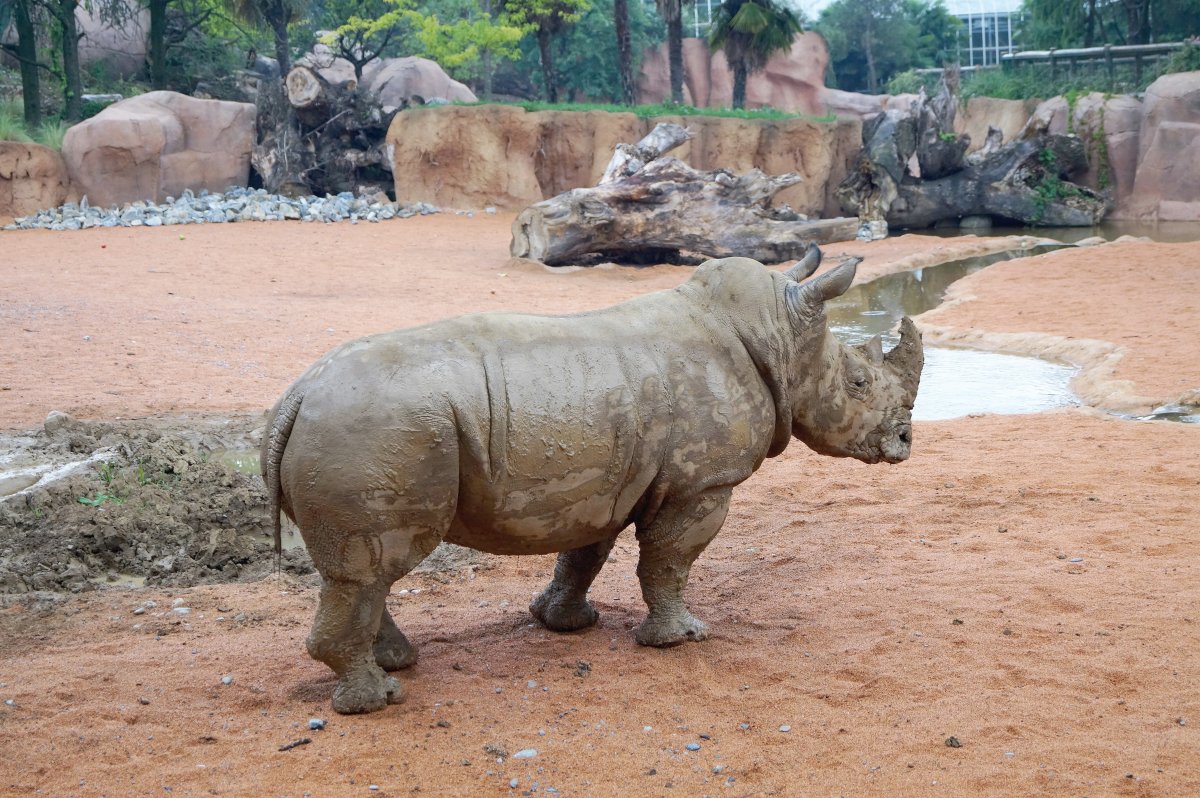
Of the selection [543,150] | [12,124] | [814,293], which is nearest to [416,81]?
[543,150]

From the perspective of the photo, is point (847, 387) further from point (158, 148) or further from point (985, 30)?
point (985, 30)

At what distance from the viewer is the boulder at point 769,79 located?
1613 inches

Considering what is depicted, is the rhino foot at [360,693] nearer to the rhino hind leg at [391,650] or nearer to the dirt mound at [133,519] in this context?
the rhino hind leg at [391,650]

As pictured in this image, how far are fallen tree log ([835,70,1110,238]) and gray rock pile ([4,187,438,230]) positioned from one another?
8750 millimetres

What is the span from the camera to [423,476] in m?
3.89

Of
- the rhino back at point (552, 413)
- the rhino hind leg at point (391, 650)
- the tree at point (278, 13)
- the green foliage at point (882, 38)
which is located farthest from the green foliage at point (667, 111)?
the rhino hind leg at point (391, 650)

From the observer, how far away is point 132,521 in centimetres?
613

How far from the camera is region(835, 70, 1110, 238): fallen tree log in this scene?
2383cm

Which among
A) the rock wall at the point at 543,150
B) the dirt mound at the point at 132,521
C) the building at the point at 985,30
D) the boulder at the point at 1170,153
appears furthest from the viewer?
the building at the point at 985,30

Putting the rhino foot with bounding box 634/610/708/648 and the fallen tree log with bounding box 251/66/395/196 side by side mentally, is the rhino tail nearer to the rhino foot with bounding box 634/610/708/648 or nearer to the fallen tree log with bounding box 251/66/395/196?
the rhino foot with bounding box 634/610/708/648

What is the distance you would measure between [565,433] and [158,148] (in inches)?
820

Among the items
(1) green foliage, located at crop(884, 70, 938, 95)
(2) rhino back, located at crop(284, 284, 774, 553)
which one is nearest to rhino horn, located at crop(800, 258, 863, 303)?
(2) rhino back, located at crop(284, 284, 774, 553)

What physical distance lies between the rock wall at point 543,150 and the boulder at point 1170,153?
629cm

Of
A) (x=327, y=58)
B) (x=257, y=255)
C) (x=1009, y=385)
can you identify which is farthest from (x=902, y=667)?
(x=327, y=58)
